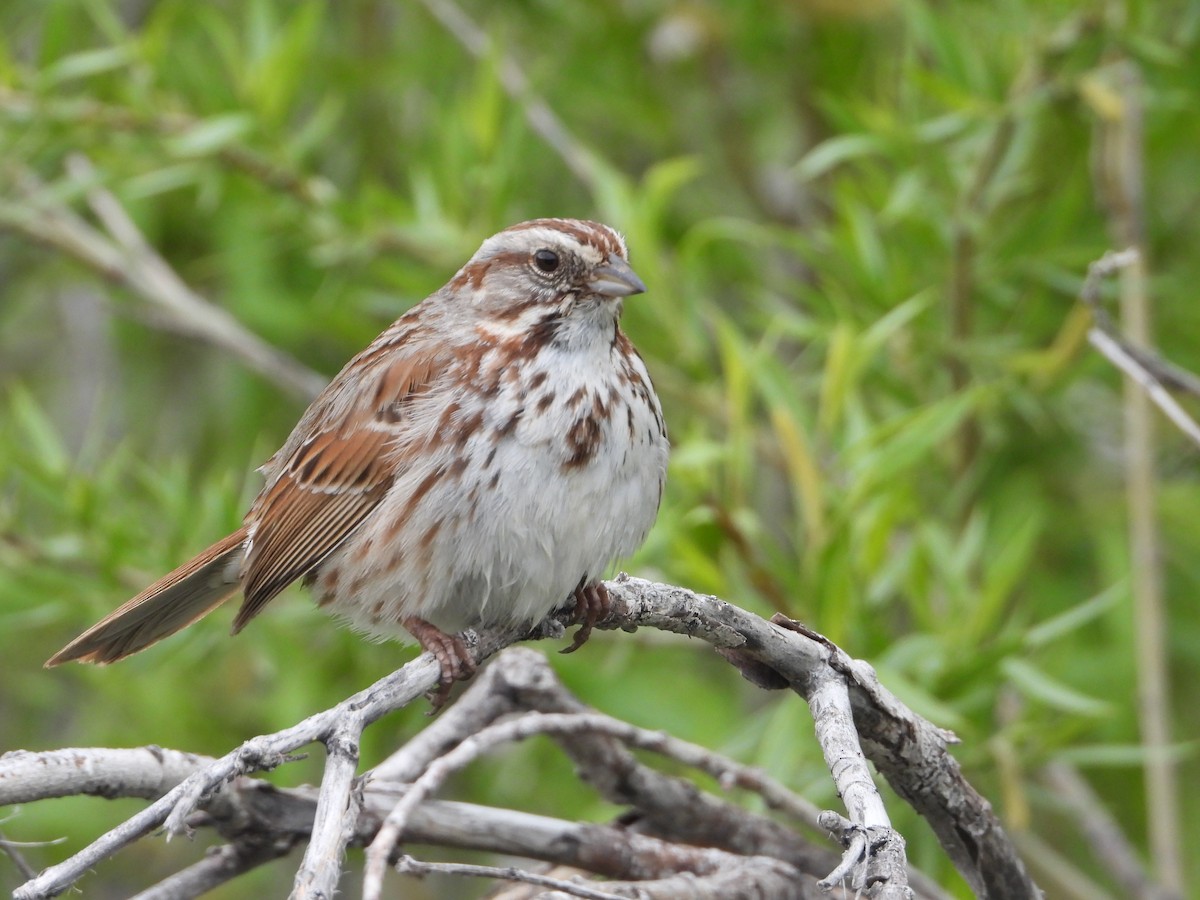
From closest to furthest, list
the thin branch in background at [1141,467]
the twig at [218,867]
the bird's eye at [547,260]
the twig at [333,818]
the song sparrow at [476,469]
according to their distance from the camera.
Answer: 1. the twig at [333,818]
2. the twig at [218,867]
3. the song sparrow at [476,469]
4. the bird's eye at [547,260]
5. the thin branch in background at [1141,467]

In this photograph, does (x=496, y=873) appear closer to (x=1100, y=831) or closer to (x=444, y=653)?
(x=444, y=653)

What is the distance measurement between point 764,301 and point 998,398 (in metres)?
0.71

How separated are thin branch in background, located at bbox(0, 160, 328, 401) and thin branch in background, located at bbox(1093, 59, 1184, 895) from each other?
2102mm

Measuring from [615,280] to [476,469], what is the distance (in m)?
0.46

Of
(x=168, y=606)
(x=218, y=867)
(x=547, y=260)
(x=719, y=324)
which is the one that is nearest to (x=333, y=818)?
(x=218, y=867)

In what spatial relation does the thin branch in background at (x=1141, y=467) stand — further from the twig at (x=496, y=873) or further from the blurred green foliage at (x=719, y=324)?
the twig at (x=496, y=873)

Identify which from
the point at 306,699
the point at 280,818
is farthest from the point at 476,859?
the point at 280,818

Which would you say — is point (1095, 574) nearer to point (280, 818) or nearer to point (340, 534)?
point (340, 534)

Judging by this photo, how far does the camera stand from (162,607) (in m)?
3.25

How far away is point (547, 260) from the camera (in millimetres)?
3025

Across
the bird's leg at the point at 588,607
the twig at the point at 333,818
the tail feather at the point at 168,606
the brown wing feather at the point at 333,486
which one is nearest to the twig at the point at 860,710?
the twig at the point at 333,818

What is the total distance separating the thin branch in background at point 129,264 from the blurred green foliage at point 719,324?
0.07m

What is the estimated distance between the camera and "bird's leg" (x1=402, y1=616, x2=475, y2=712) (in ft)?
8.26

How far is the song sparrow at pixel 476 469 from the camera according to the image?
2.71 metres
